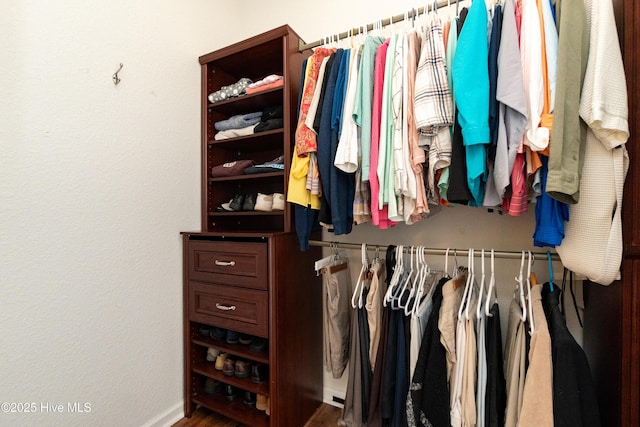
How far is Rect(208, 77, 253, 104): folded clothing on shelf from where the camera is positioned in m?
1.51

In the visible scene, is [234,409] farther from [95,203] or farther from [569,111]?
[569,111]

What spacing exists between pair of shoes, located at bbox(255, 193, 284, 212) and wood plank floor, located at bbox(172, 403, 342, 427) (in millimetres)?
1121

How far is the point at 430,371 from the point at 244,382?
2.94ft

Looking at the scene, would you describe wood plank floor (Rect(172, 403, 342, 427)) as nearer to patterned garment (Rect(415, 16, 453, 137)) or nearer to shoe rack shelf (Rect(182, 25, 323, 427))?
shoe rack shelf (Rect(182, 25, 323, 427))

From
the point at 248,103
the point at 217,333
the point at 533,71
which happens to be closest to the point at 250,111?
the point at 248,103

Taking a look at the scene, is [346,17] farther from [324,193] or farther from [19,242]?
[19,242]

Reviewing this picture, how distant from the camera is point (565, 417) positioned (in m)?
0.76

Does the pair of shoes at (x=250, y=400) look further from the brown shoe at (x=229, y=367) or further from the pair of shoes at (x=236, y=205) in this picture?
the pair of shoes at (x=236, y=205)

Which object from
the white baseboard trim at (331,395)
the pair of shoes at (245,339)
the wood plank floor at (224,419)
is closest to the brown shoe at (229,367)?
the pair of shoes at (245,339)

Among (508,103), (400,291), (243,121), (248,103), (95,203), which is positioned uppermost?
(248,103)

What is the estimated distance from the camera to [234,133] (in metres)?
1.55

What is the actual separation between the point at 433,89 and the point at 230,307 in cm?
125

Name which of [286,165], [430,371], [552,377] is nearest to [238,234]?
[286,165]

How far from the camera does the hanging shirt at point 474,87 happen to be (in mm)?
815
